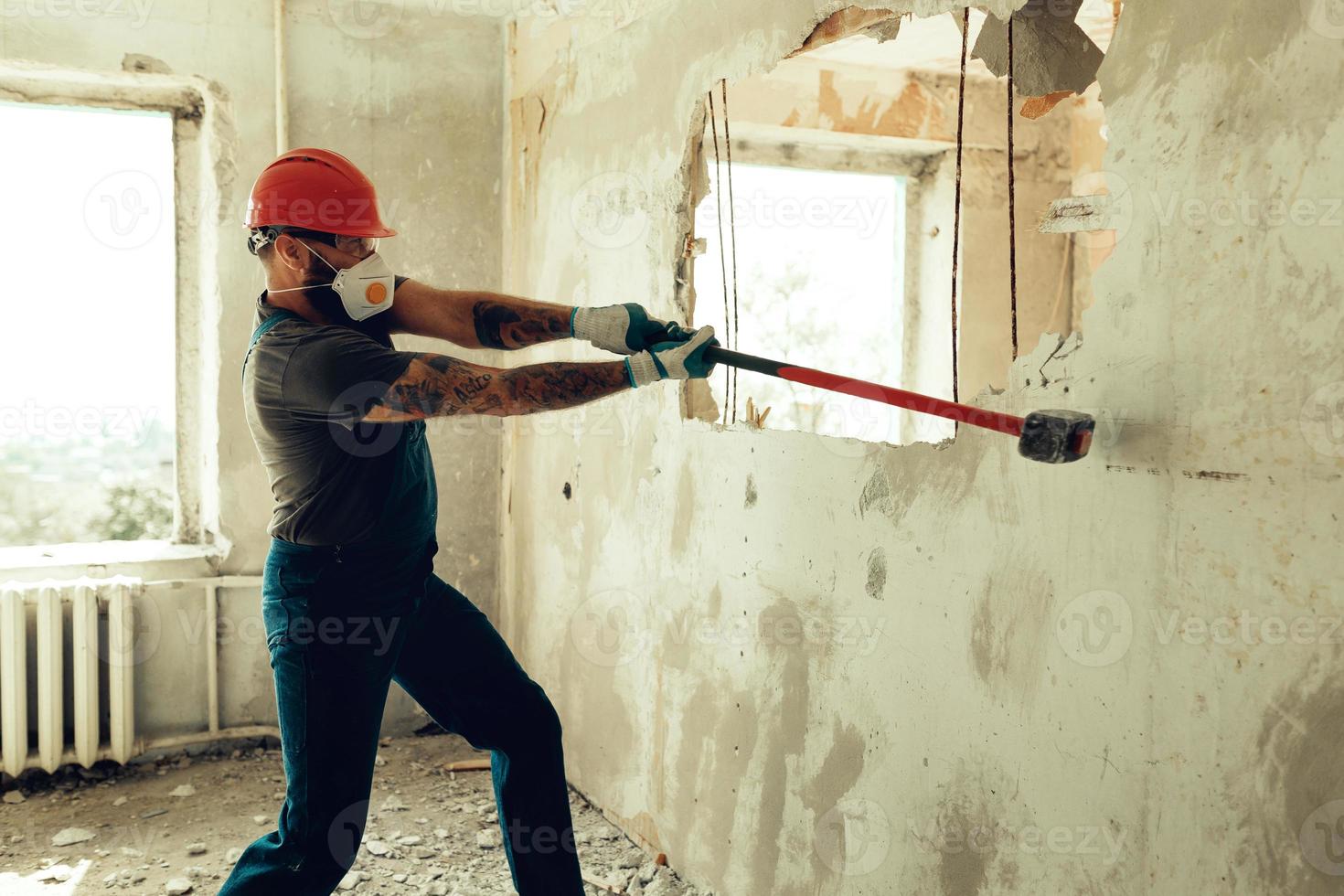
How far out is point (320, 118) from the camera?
3229 mm

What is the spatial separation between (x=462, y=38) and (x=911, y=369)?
6.44 ft

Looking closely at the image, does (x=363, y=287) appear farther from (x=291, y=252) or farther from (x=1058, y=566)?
(x=1058, y=566)

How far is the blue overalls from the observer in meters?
1.75

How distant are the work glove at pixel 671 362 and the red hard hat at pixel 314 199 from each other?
2.14 ft

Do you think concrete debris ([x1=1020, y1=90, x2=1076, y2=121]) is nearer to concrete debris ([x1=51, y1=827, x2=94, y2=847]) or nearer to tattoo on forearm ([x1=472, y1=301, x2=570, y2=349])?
tattoo on forearm ([x1=472, y1=301, x2=570, y2=349])

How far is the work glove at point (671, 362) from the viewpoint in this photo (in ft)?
5.48

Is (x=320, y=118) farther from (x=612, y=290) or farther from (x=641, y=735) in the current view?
(x=641, y=735)

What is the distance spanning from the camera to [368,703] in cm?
181

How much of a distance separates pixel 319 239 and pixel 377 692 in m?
0.84

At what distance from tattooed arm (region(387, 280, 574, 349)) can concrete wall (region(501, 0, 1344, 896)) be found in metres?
0.41

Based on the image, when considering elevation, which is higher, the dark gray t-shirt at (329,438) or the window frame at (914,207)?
the window frame at (914,207)

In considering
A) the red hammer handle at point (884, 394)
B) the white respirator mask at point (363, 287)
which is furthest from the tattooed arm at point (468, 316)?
the red hammer handle at point (884, 394)

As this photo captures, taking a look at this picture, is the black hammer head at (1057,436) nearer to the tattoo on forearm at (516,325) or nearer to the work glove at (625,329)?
the work glove at (625,329)

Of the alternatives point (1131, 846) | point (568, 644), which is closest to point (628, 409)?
point (568, 644)
